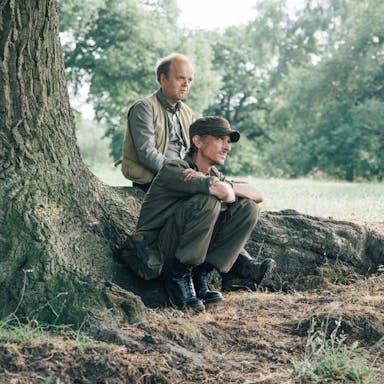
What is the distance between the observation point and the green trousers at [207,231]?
5324 mm

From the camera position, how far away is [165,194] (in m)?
5.59

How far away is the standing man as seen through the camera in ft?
20.8

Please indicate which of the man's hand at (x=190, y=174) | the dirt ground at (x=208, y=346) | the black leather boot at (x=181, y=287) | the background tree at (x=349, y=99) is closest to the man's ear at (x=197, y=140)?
the man's hand at (x=190, y=174)

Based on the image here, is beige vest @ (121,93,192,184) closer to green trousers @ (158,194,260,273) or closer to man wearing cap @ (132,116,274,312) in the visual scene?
man wearing cap @ (132,116,274,312)

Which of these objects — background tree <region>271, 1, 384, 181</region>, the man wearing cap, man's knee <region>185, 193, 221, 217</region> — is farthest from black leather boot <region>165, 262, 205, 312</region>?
background tree <region>271, 1, 384, 181</region>

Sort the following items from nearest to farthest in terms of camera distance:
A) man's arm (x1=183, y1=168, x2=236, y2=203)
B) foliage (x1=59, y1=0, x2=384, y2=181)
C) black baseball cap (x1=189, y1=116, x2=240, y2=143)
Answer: man's arm (x1=183, y1=168, x2=236, y2=203)
black baseball cap (x1=189, y1=116, x2=240, y2=143)
foliage (x1=59, y1=0, x2=384, y2=181)

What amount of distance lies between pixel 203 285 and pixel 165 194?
0.79 m

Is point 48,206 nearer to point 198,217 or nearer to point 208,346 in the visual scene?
point 198,217

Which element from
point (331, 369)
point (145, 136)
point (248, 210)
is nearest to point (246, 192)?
point (248, 210)

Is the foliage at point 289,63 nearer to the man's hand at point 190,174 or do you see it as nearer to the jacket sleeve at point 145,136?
the jacket sleeve at point 145,136

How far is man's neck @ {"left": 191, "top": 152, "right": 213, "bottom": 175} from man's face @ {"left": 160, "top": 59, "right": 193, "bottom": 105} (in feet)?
3.16

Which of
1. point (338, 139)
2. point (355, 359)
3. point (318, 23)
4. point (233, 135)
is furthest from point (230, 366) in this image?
point (318, 23)

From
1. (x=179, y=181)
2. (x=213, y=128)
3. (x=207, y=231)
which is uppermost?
(x=213, y=128)

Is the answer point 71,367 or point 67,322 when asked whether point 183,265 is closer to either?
point 67,322
